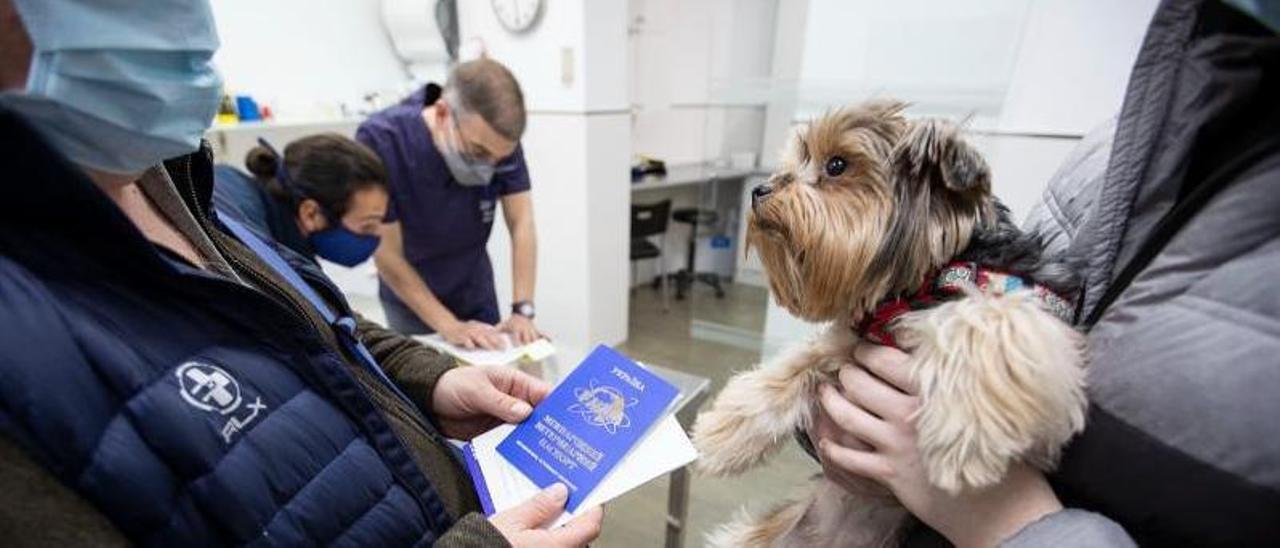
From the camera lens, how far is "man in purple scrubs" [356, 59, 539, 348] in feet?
6.91

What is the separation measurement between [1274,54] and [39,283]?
3.75 feet

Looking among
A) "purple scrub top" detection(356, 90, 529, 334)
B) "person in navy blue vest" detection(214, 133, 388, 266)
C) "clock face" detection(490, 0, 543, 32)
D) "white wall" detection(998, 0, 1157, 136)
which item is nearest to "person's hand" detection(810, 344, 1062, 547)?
"person in navy blue vest" detection(214, 133, 388, 266)

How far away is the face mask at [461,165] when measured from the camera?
2195 millimetres

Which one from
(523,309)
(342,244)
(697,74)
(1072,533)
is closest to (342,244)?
(342,244)

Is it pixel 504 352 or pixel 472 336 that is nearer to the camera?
pixel 504 352

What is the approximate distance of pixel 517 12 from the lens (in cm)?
362

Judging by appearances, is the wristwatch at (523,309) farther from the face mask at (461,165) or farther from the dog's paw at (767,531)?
the dog's paw at (767,531)

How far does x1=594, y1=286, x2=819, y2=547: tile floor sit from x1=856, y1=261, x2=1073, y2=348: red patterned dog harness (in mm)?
600

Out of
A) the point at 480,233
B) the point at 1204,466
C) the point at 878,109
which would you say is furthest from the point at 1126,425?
the point at 480,233

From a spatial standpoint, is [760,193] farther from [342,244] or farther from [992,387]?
[342,244]

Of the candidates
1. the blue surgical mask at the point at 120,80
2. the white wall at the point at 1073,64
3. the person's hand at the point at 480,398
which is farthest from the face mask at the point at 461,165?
the white wall at the point at 1073,64

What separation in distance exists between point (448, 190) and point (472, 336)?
0.61m

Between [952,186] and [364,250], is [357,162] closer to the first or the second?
[364,250]

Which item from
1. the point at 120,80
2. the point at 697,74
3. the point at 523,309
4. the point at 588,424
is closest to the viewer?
the point at 120,80
